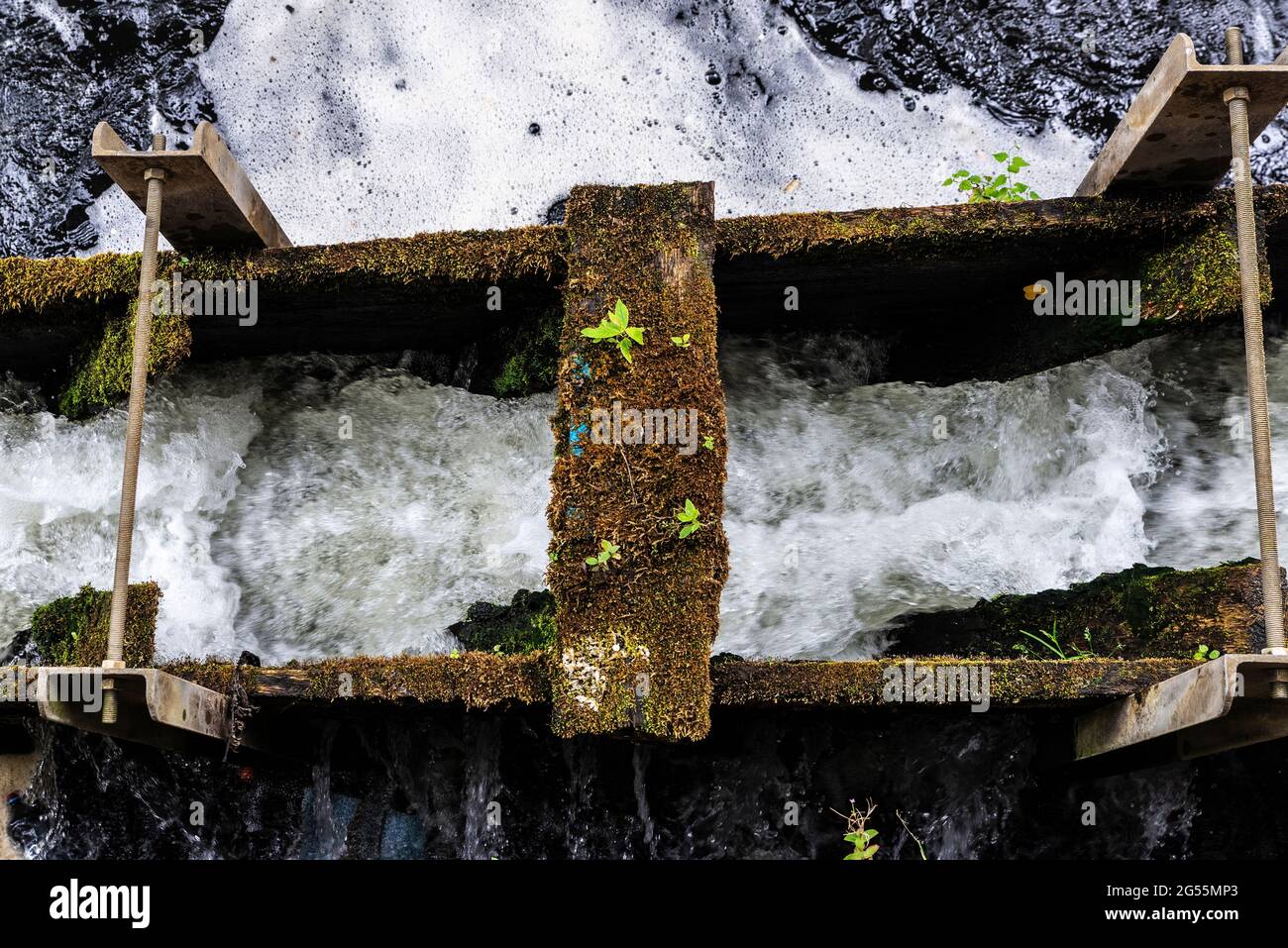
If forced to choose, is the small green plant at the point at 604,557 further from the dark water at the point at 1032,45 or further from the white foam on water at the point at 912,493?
the dark water at the point at 1032,45

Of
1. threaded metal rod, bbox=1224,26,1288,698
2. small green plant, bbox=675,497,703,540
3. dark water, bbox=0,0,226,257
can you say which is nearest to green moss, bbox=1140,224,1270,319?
threaded metal rod, bbox=1224,26,1288,698

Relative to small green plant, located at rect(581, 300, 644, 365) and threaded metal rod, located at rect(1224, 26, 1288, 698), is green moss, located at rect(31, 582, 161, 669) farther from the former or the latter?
threaded metal rod, located at rect(1224, 26, 1288, 698)

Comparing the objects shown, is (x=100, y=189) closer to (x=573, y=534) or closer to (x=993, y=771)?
(x=573, y=534)

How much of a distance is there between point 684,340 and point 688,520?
1.94ft

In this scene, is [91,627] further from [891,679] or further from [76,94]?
[76,94]

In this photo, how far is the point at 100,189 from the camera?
231 inches

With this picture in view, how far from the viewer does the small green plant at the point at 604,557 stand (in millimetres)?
3291

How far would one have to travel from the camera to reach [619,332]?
11.2 ft

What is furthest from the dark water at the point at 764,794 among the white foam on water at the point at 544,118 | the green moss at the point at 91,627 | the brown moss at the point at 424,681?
the white foam on water at the point at 544,118

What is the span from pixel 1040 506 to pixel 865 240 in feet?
4.77

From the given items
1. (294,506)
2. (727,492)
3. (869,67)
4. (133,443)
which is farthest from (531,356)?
(869,67)

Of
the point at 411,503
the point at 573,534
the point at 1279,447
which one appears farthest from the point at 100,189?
the point at 1279,447

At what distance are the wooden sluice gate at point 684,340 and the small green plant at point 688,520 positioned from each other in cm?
1

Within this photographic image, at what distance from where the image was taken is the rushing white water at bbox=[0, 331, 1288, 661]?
4395 millimetres
